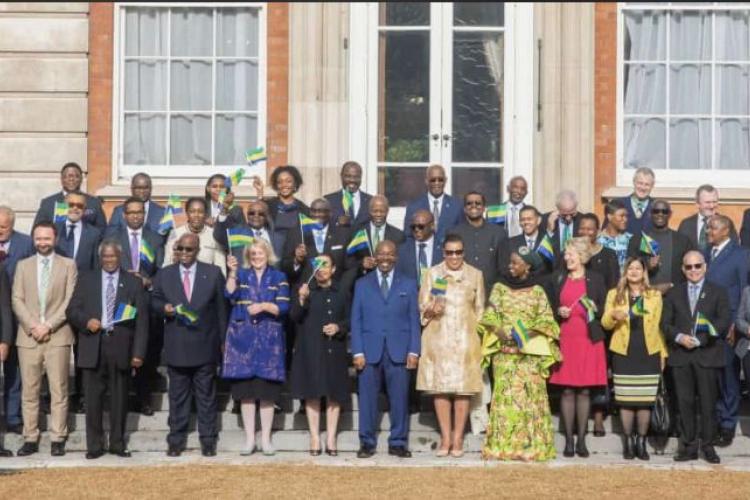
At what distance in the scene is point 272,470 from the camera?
555 inches

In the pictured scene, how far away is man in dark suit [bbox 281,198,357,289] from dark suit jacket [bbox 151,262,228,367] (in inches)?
25.3

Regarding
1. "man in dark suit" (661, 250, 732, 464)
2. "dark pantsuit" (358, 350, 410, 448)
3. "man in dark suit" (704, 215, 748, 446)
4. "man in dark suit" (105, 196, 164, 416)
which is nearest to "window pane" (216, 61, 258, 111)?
"man in dark suit" (105, 196, 164, 416)

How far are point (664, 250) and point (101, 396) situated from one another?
516 centimetres

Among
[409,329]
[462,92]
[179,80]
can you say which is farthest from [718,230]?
[179,80]

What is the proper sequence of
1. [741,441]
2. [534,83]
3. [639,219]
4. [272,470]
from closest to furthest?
[272,470], [741,441], [639,219], [534,83]

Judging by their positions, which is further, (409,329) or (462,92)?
(462,92)

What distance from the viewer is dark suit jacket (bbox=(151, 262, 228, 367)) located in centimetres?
1490

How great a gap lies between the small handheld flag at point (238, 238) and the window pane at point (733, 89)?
598cm

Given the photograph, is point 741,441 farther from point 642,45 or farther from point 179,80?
point 179,80

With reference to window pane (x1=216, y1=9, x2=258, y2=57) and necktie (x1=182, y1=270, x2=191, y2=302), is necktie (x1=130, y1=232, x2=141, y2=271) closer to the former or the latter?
necktie (x1=182, y1=270, x2=191, y2=302)

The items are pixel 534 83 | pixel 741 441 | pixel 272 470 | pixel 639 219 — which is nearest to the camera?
pixel 272 470

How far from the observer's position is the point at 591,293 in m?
14.9

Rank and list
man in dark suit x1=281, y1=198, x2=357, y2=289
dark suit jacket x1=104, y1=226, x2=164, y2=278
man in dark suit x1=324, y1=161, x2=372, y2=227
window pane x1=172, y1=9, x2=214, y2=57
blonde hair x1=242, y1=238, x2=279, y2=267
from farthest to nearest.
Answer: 1. window pane x1=172, y1=9, x2=214, y2=57
2. man in dark suit x1=324, y1=161, x2=372, y2=227
3. dark suit jacket x1=104, y1=226, x2=164, y2=278
4. man in dark suit x1=281, y1=198, x2=357, y2=289
5. blonde hair x1=242, y1=238, x2=279, y2=267

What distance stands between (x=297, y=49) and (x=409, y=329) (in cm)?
449
